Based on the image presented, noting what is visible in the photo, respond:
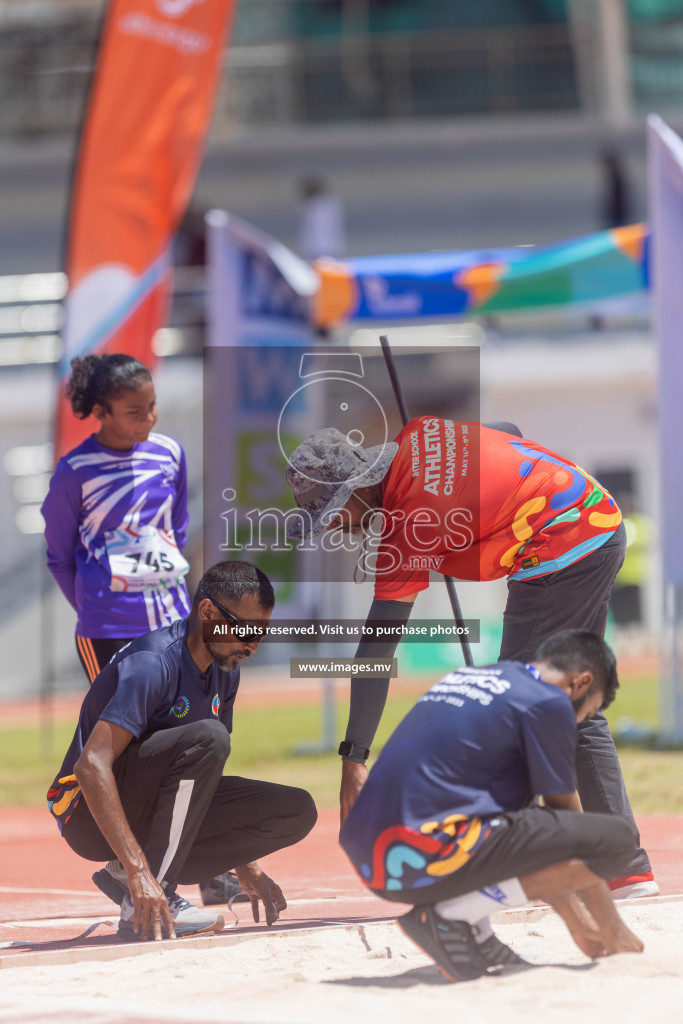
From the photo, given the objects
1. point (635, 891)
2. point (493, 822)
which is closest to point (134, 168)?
point (635, 891)

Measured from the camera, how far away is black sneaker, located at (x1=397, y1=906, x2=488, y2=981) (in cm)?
355

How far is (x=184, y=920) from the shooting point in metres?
4.29

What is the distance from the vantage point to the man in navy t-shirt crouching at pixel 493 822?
352 centimetres

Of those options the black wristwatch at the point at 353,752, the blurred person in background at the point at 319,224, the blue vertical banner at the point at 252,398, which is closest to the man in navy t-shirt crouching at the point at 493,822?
the black wristwatch at the point at 353,752

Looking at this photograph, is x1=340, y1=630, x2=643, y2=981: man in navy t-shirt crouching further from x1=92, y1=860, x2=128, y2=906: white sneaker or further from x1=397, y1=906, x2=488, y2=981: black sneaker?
x1=92, y1=860, x2=128, y2=906: white sneaker

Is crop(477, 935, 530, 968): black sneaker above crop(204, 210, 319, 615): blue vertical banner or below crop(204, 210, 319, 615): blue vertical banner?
below

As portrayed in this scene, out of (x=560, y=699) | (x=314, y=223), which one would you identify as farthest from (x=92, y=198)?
(x=314, y=223)

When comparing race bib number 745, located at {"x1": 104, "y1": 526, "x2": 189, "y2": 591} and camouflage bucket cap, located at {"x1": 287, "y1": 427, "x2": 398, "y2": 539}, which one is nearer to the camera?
camouflage bucket cap, located at {"x1": 287, "y1": 427, "x2": 398, "y2": 539}

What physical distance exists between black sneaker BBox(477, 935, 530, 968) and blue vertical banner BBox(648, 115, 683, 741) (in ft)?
18.7

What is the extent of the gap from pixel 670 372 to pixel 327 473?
226 inches

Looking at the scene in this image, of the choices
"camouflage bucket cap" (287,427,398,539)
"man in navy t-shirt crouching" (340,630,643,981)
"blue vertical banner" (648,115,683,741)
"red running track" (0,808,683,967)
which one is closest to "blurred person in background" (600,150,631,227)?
"blue vertical banner" (648,115,683,741)

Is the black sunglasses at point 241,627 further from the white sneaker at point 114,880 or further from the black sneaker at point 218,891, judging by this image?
the black sneaker at point 218,891

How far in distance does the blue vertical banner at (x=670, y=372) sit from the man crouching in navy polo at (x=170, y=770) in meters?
5.23

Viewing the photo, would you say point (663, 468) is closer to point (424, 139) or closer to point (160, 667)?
point (160, 667)
